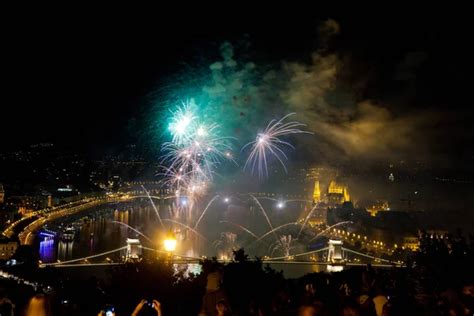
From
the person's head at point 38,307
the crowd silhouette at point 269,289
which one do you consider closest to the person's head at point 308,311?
the crowd silhouette at point 269,289

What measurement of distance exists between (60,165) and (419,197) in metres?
46.8

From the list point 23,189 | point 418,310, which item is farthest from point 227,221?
point 418,310

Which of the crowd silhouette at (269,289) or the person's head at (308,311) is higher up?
the person's head at (308,311)

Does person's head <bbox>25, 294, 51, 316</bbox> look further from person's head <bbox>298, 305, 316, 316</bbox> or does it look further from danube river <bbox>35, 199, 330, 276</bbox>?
danube river <bbox>35, 199, 330, 276</bbox>

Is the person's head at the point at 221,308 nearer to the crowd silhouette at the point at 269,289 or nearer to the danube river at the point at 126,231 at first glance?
the crowd silhouette at the point at 269,289

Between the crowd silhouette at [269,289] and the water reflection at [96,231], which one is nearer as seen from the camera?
the crowd silhouette at [269,289]

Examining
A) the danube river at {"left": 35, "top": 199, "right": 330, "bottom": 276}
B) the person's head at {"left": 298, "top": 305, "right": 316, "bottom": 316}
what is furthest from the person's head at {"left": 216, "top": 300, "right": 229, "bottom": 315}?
the danube river at {"left": 35, "top": 199, "right": 330, "bottom": 276}

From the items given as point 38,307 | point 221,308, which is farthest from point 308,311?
point 38,307

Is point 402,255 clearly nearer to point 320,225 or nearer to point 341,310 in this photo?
point 320,225

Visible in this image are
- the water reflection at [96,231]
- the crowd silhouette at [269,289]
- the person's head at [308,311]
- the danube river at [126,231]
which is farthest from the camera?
the water reflection at [96,231]

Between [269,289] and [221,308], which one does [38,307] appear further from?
[269,289]

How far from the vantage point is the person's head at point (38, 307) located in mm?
2383

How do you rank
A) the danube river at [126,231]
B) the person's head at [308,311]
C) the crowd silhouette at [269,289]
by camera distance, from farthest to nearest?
the danube river at [126,231], the crowd silhouette at [269,289], the person's head at [308,311]

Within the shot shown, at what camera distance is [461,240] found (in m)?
5.65
